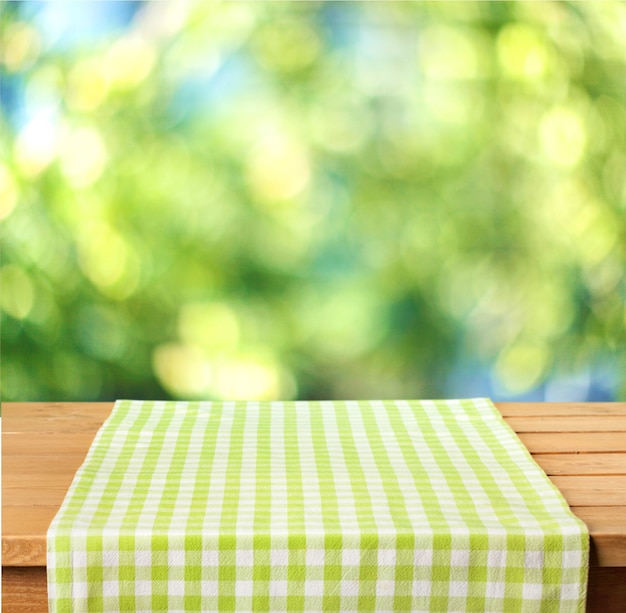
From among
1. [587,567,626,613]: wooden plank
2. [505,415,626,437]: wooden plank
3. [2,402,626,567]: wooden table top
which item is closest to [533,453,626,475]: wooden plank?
→ [2,402,626,567]: wooden table top

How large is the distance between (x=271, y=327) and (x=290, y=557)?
0.97 meters

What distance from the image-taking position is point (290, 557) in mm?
1351

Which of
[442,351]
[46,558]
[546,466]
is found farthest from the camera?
[442,351]

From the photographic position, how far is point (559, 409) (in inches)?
79.0

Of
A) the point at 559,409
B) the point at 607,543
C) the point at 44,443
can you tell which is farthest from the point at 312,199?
the point at 607,543

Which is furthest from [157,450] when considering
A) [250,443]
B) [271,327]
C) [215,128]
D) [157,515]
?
[215,128]

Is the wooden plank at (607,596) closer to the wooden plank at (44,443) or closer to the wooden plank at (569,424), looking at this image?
the wooden plank at (569,424)

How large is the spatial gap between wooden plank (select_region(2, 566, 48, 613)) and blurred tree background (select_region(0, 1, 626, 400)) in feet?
3.06

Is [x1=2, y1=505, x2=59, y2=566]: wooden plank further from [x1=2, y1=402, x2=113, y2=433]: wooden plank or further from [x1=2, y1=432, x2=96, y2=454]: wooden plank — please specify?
[x1=2, y1=402, x2=113, y2=433]: wooden plank

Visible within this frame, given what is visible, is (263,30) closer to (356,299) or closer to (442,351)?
(356,299)

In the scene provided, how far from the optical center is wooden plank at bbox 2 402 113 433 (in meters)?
1.85

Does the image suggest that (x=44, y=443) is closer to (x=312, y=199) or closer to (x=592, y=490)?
(x=312, y=199)

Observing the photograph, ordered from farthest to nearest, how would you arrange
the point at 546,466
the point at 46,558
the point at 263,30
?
the point at 263,30, the point at 546,466, the point at 46,558

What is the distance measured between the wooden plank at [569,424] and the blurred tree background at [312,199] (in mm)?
387
